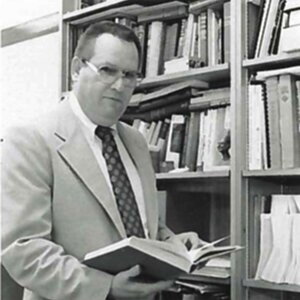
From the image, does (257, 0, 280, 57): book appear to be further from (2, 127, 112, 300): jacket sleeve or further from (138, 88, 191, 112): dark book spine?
(2, 127, 112, 300): jacket sleeve

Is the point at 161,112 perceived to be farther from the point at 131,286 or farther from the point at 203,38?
the point at 131,286

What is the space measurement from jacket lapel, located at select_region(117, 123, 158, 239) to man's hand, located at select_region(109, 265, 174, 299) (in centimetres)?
28

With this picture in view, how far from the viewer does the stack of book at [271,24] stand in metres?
1.97

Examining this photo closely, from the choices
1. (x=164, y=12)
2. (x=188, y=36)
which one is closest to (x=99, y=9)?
(x=164, y=12)

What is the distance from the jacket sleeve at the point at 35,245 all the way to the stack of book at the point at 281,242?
2.28 ft

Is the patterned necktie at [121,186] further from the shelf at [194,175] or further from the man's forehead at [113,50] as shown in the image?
the shelf at [194,175]

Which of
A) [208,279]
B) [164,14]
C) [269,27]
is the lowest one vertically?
[208,279]

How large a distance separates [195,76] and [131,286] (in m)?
1.00

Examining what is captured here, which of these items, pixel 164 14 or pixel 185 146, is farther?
pixel 164 14

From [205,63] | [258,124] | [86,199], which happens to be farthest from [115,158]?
[205,63]

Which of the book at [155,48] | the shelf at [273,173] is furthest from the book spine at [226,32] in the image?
the shelf at [273,173]

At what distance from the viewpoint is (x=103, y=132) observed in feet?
5.92

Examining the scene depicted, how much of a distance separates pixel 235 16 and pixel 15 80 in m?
1.65

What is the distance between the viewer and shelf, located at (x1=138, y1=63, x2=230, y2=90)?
2172 millimetres
